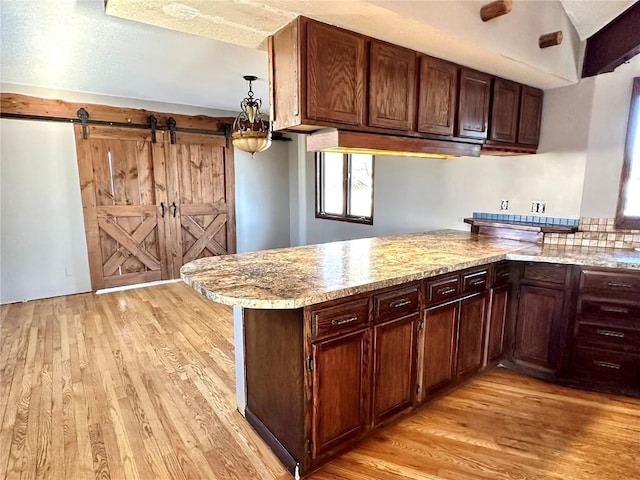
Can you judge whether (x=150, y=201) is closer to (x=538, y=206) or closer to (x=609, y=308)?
(x=538, y=206)

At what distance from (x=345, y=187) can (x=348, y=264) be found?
313 cm

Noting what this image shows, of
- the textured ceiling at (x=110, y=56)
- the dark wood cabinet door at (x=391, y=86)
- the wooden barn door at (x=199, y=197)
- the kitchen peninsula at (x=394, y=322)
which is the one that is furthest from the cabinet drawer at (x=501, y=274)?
the wooden barn door at (x=199, y=197)

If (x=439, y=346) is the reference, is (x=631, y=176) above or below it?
above

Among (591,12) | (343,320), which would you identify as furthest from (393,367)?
(591,12)

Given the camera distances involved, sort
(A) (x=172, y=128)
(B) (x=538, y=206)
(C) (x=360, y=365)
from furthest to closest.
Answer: (A) (x=172, y=128)
(B) (x=538, y=206)
(C) (x=360, y=365)

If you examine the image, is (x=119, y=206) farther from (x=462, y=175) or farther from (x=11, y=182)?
(x=462, y=175)

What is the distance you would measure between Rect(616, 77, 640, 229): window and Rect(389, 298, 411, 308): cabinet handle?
6.79 feet

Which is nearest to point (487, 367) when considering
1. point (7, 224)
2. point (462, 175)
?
point (462, 175)

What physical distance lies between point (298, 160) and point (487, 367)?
14.6 ft

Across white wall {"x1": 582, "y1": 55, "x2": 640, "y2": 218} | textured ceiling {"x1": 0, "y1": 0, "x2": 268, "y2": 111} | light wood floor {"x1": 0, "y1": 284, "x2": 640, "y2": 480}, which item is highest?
textured ceiling {"x1": 0, "y1": 0, "x2": 268, "y2": 111}

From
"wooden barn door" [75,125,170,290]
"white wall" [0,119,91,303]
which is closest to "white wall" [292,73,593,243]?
"wooden barn door" [75,125,170,290]

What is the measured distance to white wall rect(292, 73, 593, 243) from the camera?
2.98m

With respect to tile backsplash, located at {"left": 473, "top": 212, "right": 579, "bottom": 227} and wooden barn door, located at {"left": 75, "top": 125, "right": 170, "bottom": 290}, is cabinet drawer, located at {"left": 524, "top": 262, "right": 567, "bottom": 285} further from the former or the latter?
wooden barn door, located at {"left": 75, "top": 125, "right": 170, "bottom": 290}

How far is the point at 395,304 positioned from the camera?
6.57ft
